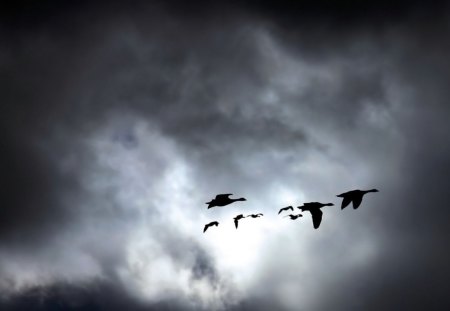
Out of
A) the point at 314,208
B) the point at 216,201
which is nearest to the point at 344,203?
the point at 314,208

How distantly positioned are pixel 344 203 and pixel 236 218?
1029 cm

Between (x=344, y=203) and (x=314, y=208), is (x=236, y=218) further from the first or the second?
(x=344, y=203)

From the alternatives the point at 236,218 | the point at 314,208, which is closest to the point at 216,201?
the point at 236,218

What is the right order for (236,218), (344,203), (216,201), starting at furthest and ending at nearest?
(236,218), (216,201), (344,203)

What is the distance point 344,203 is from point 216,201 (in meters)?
9.34

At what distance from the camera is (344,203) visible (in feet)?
88.1

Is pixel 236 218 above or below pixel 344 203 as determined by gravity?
A: above

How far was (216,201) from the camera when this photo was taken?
Answer: 99.1 feet

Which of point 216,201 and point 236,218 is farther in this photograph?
point 236,218

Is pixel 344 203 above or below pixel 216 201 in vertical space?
below

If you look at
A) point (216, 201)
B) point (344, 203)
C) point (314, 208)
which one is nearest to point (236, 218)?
point (216, 201)

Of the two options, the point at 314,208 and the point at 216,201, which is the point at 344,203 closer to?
the point at 314,208

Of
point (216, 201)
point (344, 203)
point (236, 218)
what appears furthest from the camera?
point (236, 218)

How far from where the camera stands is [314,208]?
31375 millimetres
